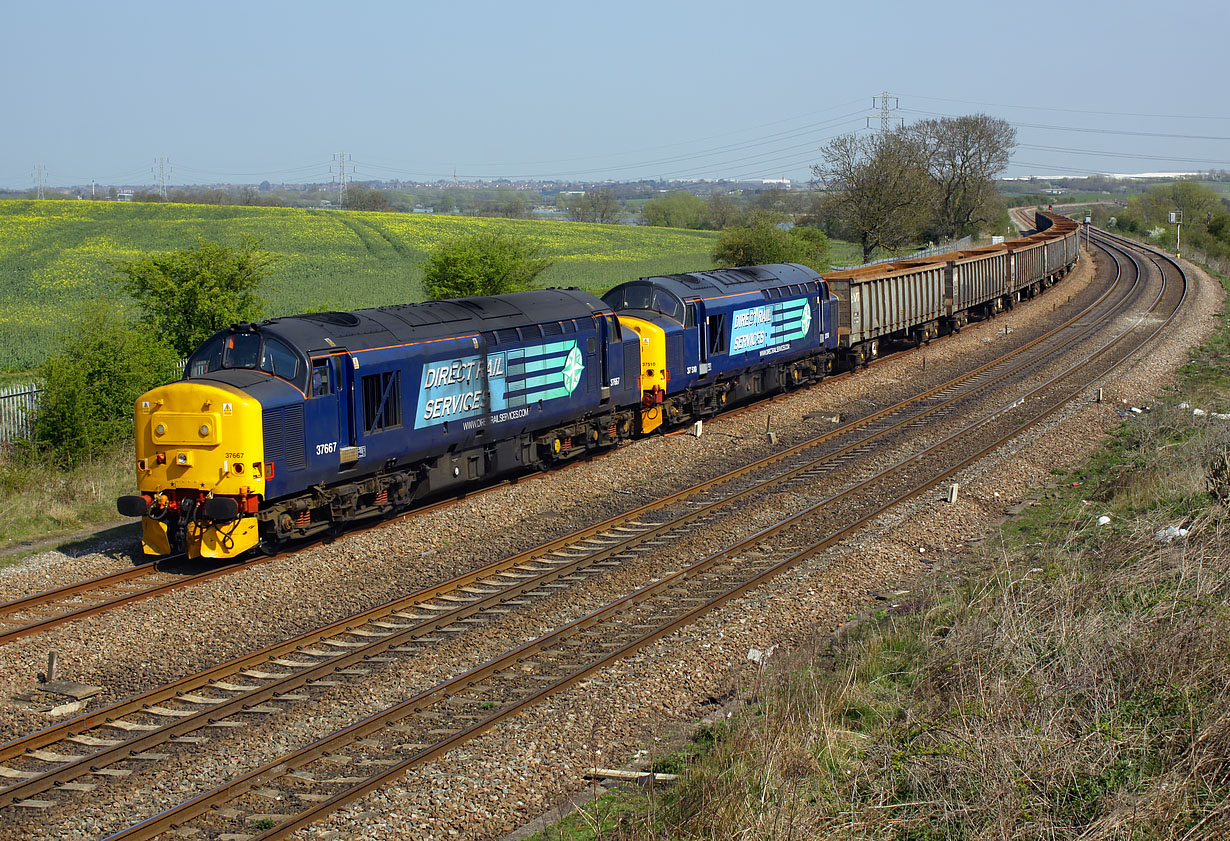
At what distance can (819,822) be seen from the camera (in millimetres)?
7203

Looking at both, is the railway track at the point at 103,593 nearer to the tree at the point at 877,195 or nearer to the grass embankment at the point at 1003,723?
the grass embankment at the point at 1003,723

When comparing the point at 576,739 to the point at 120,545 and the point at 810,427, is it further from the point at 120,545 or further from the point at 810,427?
the point at 810,427

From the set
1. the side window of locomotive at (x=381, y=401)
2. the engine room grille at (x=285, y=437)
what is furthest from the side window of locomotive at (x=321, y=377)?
the side window of locomotive at (x=381, y=401)

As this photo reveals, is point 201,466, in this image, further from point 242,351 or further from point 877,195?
point 877,195

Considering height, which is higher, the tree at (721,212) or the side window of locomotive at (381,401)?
the tree at (721,212)

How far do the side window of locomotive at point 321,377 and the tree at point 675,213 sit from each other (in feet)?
367

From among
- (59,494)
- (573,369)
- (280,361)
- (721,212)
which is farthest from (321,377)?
(721,212)

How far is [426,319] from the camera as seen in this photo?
1811 centimetres

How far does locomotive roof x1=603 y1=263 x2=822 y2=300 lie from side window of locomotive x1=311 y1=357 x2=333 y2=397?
10.1 metres

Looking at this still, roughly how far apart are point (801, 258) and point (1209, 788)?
1938 inches

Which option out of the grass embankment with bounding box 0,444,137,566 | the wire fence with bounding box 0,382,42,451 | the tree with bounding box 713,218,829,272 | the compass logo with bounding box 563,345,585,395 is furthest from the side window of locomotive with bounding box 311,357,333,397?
the tree with bounding box 713,218,829,272

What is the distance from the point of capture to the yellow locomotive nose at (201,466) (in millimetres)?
14344

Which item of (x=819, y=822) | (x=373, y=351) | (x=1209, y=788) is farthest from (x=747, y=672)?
(x=373, y=351)

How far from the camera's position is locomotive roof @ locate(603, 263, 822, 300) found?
2533cm
